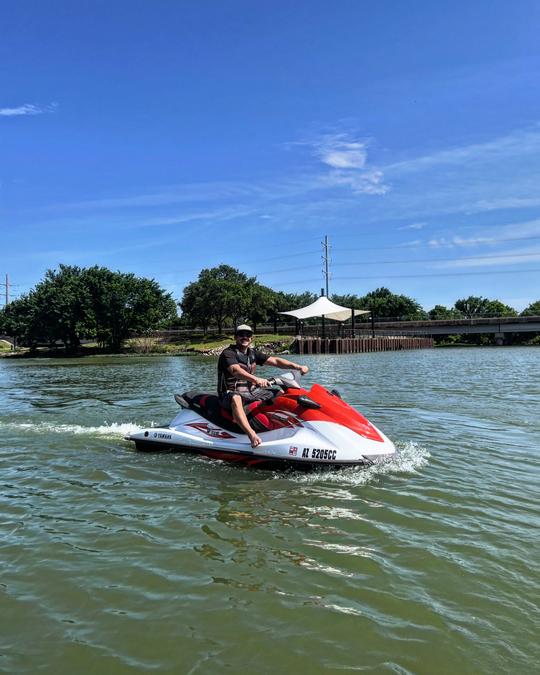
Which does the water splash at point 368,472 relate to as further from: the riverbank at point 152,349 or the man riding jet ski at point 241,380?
the riverbank at point 152,349

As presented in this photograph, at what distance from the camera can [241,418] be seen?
7449 millimetres

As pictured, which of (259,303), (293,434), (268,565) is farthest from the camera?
(259,303)

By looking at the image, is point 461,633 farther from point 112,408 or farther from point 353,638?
point 112,408

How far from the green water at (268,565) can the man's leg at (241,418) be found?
50 cm

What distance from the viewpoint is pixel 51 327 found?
67.1 metres

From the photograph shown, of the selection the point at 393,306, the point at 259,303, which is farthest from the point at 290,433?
the point at 393,306

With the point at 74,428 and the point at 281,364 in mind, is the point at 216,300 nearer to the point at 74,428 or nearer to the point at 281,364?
the point at 74,428

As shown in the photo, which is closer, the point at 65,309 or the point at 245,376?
the point at 245,376

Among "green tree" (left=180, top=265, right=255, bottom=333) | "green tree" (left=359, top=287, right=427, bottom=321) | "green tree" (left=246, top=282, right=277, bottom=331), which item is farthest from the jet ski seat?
"green tree" (left=359, top=287, right=427, bottom=321)

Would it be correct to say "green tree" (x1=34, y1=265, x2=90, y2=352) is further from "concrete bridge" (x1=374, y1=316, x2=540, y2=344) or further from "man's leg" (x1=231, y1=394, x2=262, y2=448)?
"man's leg" (x1=231, y1=394, x2=262, y2=448)

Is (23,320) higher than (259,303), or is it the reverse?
(259,303)

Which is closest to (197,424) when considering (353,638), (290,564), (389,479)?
(389,479)

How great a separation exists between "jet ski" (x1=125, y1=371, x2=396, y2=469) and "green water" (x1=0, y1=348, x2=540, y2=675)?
0.69ft

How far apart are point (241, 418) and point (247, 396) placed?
365 millimetres
